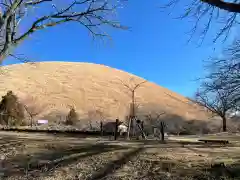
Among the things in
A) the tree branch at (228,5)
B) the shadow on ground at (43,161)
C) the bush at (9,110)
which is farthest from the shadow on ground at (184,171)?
the bush at (9,110)

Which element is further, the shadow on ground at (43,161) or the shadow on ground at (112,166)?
the shadow on ground at (43,161)

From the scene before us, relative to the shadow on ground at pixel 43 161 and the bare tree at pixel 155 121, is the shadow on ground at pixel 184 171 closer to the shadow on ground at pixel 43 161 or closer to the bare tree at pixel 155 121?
the shadow on ground at pixel 43 161

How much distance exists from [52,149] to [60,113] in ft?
173

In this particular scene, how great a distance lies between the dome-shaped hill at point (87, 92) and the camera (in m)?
68.5

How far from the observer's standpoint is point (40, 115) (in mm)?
58750

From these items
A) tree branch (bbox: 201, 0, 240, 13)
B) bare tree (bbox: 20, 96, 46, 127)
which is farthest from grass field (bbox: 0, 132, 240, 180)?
bare tree (bbox: 20, 96, 46, 127)

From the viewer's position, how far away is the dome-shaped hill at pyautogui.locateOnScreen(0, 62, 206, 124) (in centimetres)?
6850

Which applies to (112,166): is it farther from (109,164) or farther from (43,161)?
(43,161)

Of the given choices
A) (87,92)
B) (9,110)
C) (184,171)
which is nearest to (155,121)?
(9,110)

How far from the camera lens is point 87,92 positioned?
256 ft

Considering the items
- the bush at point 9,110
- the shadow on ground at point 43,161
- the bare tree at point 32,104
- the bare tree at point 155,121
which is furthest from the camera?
the bare tree at point 32,104

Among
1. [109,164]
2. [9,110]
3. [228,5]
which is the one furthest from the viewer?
[9,110]

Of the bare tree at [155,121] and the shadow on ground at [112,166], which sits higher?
the bare tree at [155,121]

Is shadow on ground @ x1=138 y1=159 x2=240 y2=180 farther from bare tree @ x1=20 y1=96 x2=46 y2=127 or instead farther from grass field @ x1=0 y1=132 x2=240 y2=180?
bare tree @ x1=20 y1=96 x2=46 y2=127
